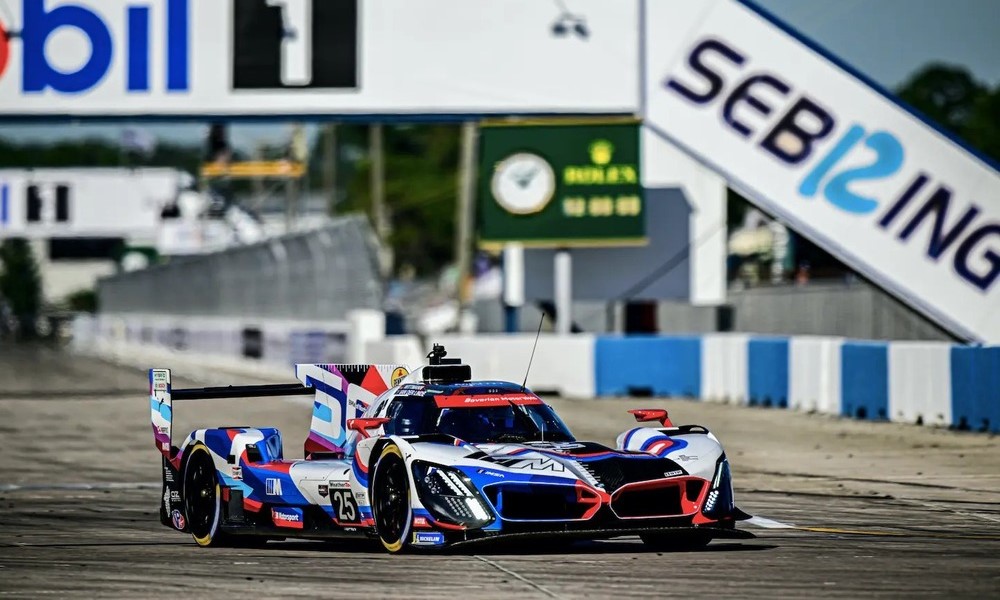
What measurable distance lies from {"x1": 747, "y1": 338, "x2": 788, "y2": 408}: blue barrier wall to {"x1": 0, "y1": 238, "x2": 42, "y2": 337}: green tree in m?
103

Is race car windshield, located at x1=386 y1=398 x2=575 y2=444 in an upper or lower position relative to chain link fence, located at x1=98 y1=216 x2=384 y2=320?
lower

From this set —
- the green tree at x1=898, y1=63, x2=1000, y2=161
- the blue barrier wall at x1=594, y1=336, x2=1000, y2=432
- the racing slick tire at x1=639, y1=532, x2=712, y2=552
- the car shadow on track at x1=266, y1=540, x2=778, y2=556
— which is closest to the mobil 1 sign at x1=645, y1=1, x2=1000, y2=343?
the blue barrier wall at x1=594, y1=336, x2=1000, y2=432

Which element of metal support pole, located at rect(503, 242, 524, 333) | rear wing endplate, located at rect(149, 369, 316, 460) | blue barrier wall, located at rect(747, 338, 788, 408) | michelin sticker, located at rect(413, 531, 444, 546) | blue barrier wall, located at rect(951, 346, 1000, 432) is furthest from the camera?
metal support pole, located at rect(503, 242, 524, 333)

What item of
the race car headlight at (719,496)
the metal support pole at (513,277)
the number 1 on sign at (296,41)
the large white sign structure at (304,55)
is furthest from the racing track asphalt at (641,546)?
the metal support pole at (513,277)

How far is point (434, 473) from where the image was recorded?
10.3 metres

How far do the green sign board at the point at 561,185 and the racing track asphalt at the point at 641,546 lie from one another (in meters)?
8.54

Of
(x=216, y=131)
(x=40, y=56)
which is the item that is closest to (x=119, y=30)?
(x=40, y=56)

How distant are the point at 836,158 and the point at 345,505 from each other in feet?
55.3

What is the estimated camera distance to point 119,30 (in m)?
27.5

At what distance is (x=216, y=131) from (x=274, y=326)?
1960 cm

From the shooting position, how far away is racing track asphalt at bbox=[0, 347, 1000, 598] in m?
9.15

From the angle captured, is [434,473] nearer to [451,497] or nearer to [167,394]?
[451,497]

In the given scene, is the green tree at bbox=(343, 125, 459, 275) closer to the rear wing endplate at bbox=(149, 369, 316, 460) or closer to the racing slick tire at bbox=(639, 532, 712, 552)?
the rear wing endplate at bbox=(149, 369, 316, 460)

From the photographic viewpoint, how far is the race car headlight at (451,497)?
10.2 metres
